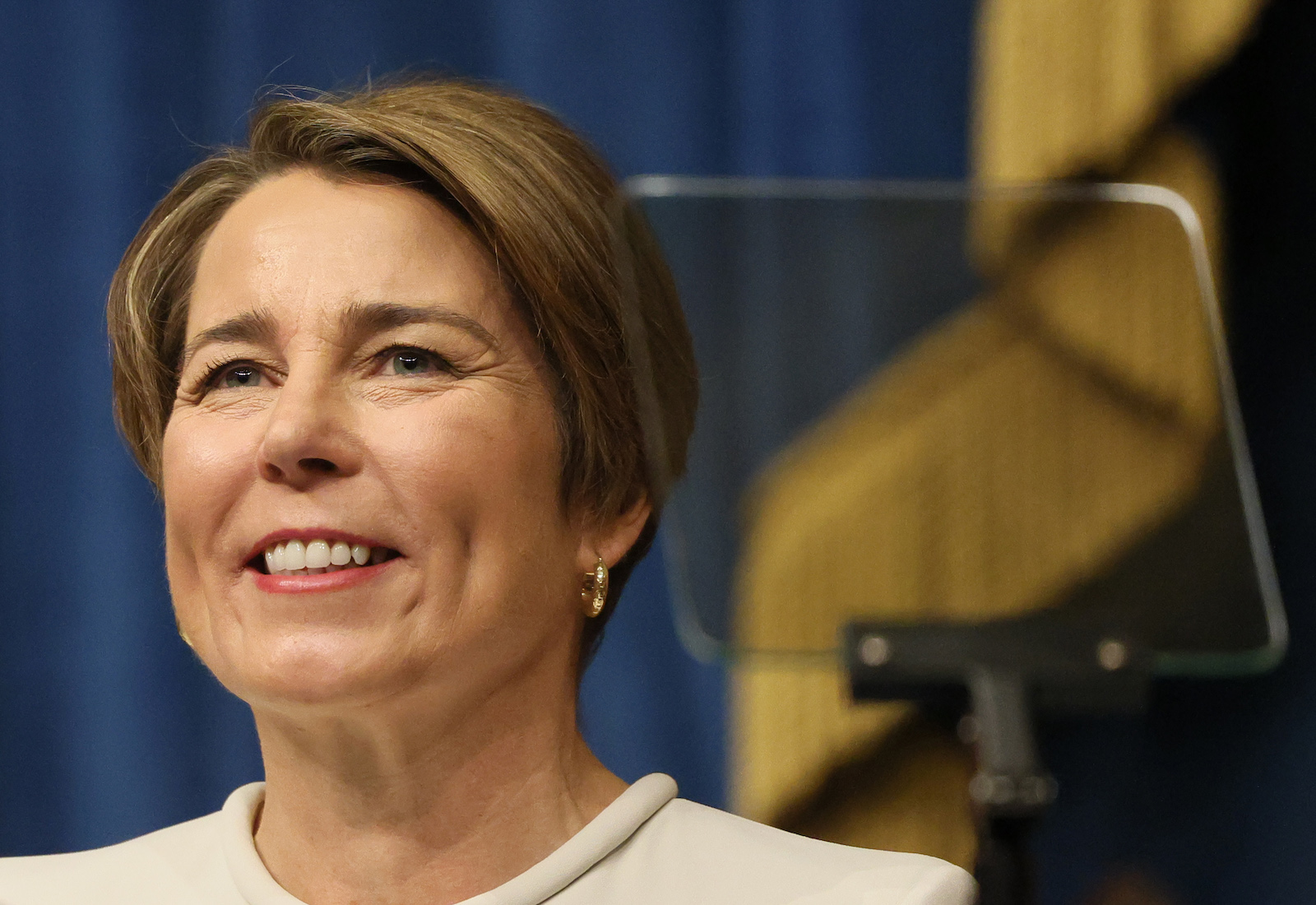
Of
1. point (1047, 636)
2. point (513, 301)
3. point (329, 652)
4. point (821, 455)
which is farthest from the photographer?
point (513, 301)

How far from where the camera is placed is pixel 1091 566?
679mm

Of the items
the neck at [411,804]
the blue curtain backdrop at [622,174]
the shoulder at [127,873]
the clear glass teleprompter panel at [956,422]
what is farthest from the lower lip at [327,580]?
the blue curtain backdrop at [622,174]

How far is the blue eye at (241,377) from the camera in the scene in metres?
1.14

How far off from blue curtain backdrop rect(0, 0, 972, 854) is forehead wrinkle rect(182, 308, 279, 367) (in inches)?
23.1

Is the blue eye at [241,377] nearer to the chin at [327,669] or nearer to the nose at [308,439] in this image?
the nose at [308,439]

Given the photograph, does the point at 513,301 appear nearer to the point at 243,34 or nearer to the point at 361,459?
the point at 361,459

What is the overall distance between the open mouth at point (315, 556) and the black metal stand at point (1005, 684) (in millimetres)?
512

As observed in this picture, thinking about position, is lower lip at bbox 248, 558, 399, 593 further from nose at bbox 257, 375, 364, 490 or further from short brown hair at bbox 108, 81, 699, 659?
short brown hair at bbox 108, 81, 699, 659

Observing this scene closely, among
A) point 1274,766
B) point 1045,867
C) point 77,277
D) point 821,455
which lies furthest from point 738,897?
point 77,277

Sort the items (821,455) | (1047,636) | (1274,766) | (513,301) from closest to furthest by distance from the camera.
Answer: (1047,636) < (821,455) < (513,301) < (1274,766)

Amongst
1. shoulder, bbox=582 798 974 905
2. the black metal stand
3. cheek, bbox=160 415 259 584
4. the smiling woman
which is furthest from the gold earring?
the black metal stand

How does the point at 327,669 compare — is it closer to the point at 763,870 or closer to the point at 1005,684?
the point at 763,870

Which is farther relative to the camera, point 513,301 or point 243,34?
point 243,34

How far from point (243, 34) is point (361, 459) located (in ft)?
2.81
